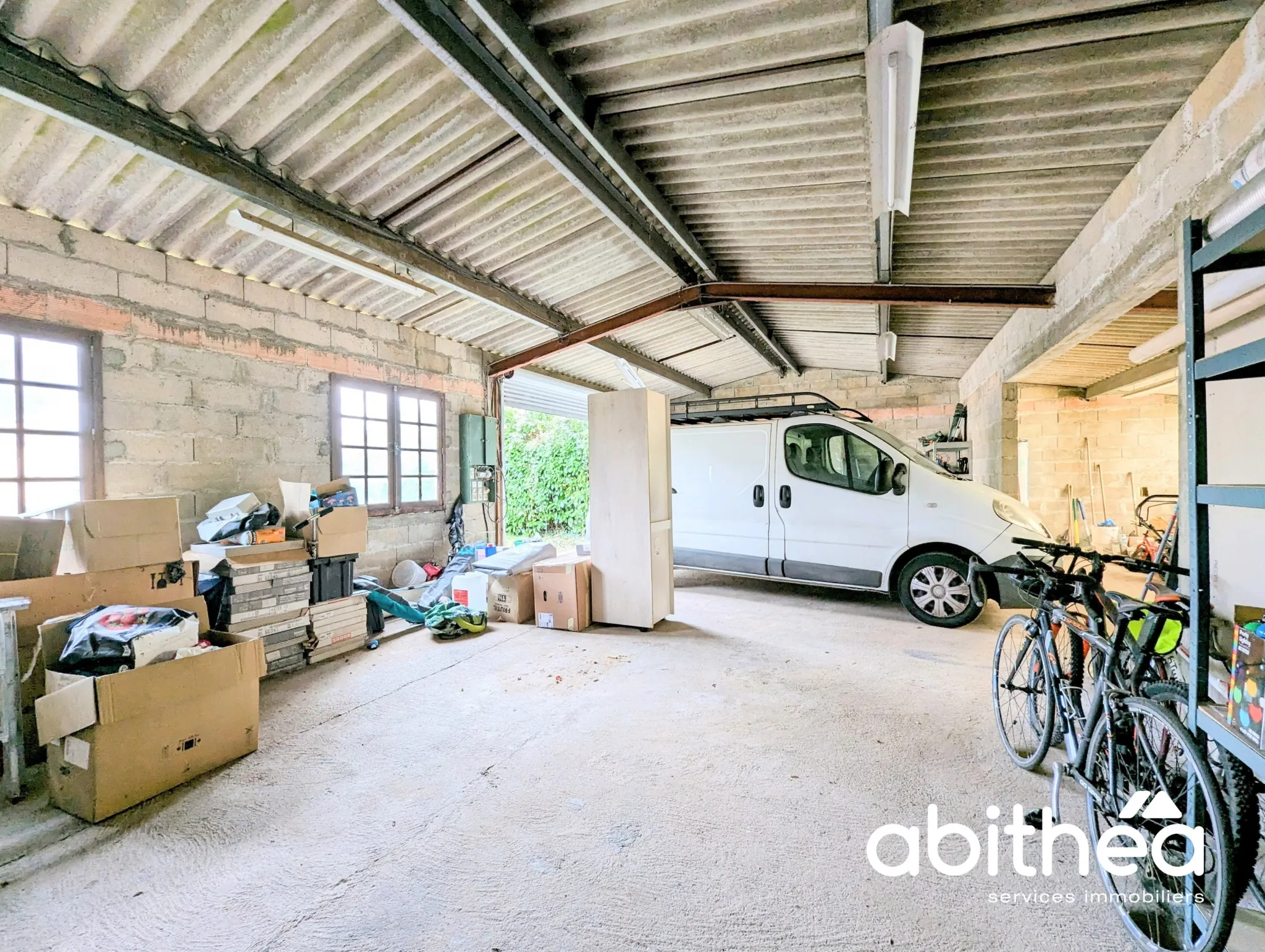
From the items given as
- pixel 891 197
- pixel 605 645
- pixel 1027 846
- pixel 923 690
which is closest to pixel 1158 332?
pixel 891 197

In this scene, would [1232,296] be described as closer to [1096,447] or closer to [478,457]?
[478,457]

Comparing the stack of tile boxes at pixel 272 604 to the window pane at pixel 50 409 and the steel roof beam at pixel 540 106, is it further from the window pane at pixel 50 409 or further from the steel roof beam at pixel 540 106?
the steel roof beam at pixel 540 106

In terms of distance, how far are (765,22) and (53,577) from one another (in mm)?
3873

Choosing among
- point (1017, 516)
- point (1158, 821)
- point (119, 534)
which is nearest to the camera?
point (1158, 821)

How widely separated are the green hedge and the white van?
6.66 meters

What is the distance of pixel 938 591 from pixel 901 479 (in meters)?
0.92

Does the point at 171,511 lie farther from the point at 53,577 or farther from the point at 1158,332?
the point at 1158,332

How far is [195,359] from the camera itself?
12.2ft

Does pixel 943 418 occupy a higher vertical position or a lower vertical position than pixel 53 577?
higher

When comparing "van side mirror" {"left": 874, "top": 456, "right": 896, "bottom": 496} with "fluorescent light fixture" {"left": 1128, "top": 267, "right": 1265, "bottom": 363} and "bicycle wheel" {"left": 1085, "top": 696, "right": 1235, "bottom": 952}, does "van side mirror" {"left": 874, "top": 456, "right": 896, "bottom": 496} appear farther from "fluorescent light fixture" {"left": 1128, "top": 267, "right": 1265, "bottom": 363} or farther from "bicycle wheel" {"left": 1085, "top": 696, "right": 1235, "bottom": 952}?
"bicycle wheel" {"left": 1085, "top": 696, "right": 1235, "bottom": 952}

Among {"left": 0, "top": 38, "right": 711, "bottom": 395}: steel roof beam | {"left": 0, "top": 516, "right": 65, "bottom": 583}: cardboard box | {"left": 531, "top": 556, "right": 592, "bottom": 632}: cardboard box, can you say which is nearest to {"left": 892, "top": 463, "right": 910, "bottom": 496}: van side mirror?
{"left": 531, "top": 556, "right": 592, "bottom": 632}: cardboard box

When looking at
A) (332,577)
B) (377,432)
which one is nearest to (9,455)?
(332,577)

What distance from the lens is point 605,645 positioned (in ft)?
12.4

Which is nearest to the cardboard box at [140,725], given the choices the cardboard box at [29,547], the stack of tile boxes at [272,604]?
the cardboard box at [29,547]
